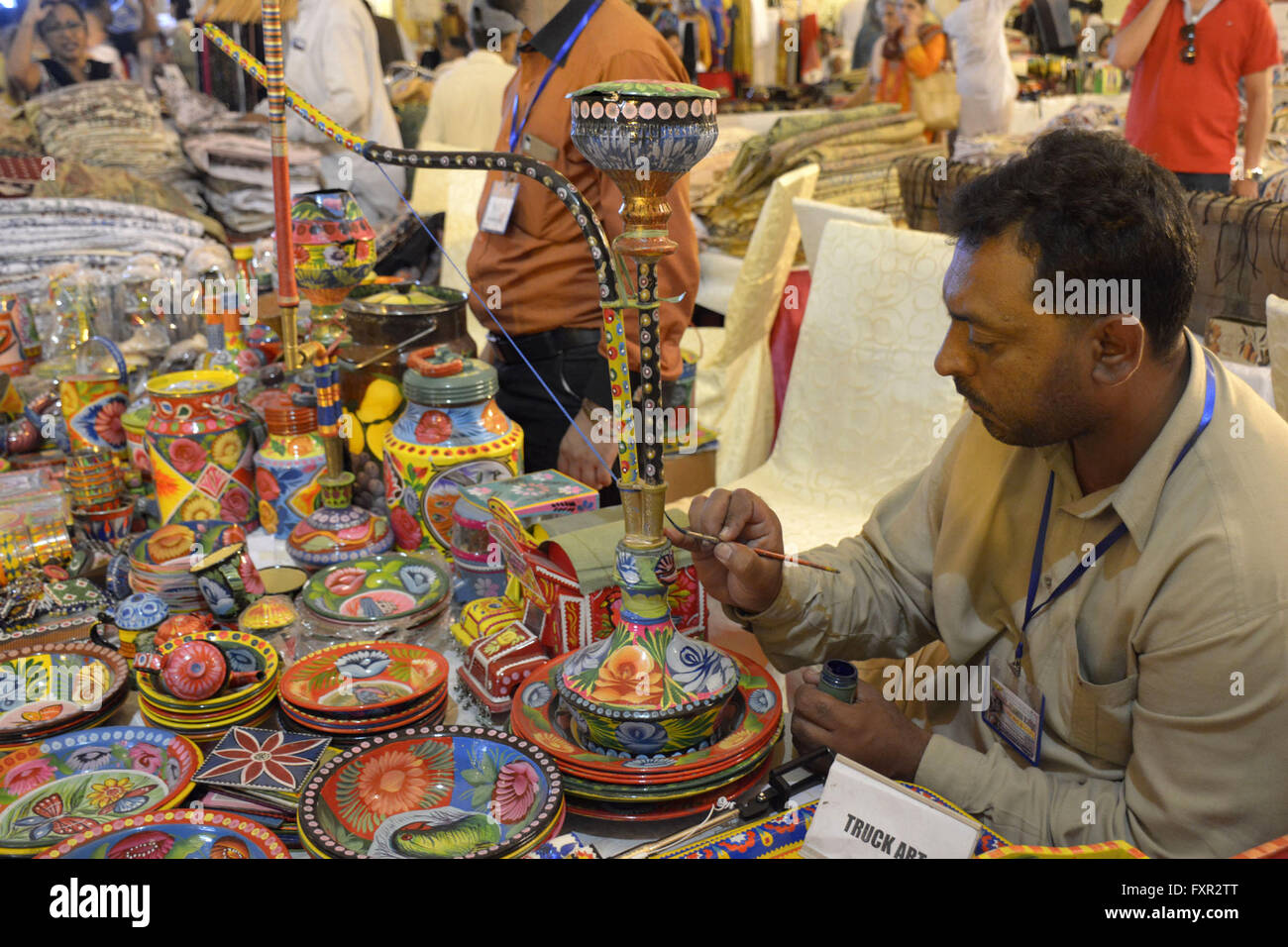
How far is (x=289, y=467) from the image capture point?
1985mm

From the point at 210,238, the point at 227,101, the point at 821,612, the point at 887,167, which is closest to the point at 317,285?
the point at 821,612

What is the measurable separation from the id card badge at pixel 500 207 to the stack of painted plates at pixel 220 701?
48.0 inches

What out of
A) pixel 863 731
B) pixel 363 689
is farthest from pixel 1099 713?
pixel 363 689

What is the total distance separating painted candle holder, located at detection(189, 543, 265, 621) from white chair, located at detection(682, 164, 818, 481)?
186 cm

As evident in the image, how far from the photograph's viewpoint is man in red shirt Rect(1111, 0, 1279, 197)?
3.69 m

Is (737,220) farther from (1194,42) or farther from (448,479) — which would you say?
(448,479)

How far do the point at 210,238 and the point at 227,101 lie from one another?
1316mm

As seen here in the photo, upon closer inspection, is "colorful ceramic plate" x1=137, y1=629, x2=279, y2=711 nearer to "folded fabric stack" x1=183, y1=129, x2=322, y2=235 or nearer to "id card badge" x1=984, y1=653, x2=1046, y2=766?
"id card badge" x1=984, y1=653, x2=1046, y2=766

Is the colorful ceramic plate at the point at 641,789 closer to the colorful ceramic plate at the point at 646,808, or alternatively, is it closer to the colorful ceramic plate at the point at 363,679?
the colorful ceramic plate at the point at 646,808

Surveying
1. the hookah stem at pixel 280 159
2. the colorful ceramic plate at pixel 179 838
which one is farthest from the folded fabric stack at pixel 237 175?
the colorful ceramic plate at pixel 179 838

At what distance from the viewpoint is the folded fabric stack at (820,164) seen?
4.26 meters

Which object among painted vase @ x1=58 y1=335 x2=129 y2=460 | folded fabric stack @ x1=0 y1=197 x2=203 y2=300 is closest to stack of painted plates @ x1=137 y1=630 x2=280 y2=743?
painted vase @ x1=58 y1=335 x2=129 y2=460

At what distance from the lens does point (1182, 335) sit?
128 cm

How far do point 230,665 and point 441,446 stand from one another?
0.55 metres
